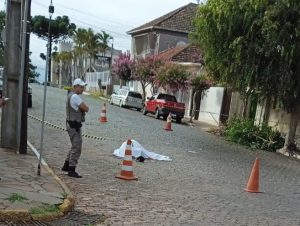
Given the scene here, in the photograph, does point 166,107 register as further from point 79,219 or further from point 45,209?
point 45,209

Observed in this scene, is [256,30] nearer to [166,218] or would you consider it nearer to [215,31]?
[215,31]

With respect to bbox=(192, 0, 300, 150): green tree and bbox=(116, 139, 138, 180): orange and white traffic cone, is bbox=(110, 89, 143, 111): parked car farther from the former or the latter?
bbox=(116, 139, 138, 180): orange and white traffic cone

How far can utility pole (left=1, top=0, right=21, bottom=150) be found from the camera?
1162cm

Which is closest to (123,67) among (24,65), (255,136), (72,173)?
(255,136)

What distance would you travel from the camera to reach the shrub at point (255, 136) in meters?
21.7

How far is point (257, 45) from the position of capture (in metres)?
18.8

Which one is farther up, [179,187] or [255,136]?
[179,187]

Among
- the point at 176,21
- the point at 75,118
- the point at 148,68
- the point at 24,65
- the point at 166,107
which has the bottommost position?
the point at 166,107

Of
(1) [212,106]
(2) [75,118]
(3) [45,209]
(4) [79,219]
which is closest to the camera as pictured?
(3) [45,209]

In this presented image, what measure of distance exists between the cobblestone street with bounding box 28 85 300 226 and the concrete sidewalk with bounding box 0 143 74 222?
1.02 feet

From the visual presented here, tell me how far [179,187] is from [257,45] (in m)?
9.77

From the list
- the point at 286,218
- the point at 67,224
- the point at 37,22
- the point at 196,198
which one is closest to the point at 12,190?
the point at 67,224

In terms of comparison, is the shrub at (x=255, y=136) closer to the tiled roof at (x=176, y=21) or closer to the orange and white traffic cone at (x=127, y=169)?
the orange and white traffic cone at (x=127, y=169)

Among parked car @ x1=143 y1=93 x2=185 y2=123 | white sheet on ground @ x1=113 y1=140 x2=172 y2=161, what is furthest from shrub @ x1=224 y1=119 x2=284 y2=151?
parked car @ x1=143 y1=93 x2=185 y2=123
